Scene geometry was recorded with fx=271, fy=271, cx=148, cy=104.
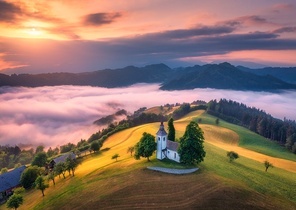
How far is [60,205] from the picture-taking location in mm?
66250

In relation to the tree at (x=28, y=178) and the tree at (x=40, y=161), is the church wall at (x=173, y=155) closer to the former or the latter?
the tree at (x=28, y=178)

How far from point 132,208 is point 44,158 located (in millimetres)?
84051

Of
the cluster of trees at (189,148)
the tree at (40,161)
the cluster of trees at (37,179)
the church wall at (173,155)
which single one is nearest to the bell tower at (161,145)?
the church wall at (173,155)

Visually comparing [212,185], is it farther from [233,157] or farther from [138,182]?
[233,157]

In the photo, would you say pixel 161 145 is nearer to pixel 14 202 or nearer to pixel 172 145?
pixel 172 145

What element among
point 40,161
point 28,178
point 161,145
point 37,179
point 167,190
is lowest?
point 40,161

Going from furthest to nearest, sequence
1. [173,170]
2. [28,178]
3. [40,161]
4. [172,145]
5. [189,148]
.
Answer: [40,161] < [28,178] < [172,145] < [189,148] < [173,170]

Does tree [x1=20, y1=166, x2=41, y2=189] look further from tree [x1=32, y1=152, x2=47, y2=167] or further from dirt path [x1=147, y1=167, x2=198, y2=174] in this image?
dirt path [x1=147, y1=167, x2=198, y2=174]

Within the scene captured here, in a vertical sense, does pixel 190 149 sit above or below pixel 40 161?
above

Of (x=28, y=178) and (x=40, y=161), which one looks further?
(x=40, y=161)

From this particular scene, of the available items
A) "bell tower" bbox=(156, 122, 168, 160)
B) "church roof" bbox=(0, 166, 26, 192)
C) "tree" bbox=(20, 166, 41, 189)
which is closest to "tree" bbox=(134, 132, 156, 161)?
"bell tower" bbox=(156, 122, 168, 160)

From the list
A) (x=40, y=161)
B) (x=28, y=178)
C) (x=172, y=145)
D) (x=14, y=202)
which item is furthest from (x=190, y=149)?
(x=40, y=161)

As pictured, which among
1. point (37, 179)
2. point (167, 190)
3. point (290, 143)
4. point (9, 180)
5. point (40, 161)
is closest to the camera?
point (167, 190)

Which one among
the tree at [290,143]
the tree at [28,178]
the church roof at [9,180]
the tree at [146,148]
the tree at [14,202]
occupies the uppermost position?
the tree at [146,148]
